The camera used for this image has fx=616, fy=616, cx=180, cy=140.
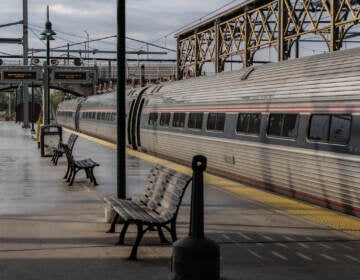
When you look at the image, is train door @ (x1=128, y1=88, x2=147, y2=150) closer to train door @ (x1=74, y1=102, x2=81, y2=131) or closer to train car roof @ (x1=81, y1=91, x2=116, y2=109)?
train car roof @ (x1=81, y1=91, x2=116, y2=109)

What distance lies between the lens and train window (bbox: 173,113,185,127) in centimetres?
1893

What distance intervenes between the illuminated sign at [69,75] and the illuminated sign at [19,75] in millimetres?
1674

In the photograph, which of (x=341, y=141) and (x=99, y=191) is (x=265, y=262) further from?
(x=99, y=191)

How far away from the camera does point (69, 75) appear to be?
124 ft

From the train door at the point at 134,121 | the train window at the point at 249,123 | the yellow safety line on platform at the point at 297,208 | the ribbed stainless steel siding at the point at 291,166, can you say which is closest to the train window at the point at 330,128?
the ribbed stainless steel siding at the point at 291,166

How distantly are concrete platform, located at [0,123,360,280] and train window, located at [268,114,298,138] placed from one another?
1.22m

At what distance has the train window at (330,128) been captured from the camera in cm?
959

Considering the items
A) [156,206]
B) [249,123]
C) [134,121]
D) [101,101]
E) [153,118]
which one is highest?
[101,101]

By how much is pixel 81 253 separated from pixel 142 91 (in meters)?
19.3

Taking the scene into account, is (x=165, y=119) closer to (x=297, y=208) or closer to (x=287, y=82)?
(x=287, y=82)

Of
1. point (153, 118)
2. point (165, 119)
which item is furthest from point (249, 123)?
point (153, 118)

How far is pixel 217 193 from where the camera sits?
1155 centimetres

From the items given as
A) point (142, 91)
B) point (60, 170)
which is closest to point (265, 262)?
point (60, 170)

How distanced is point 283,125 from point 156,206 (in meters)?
5.09
